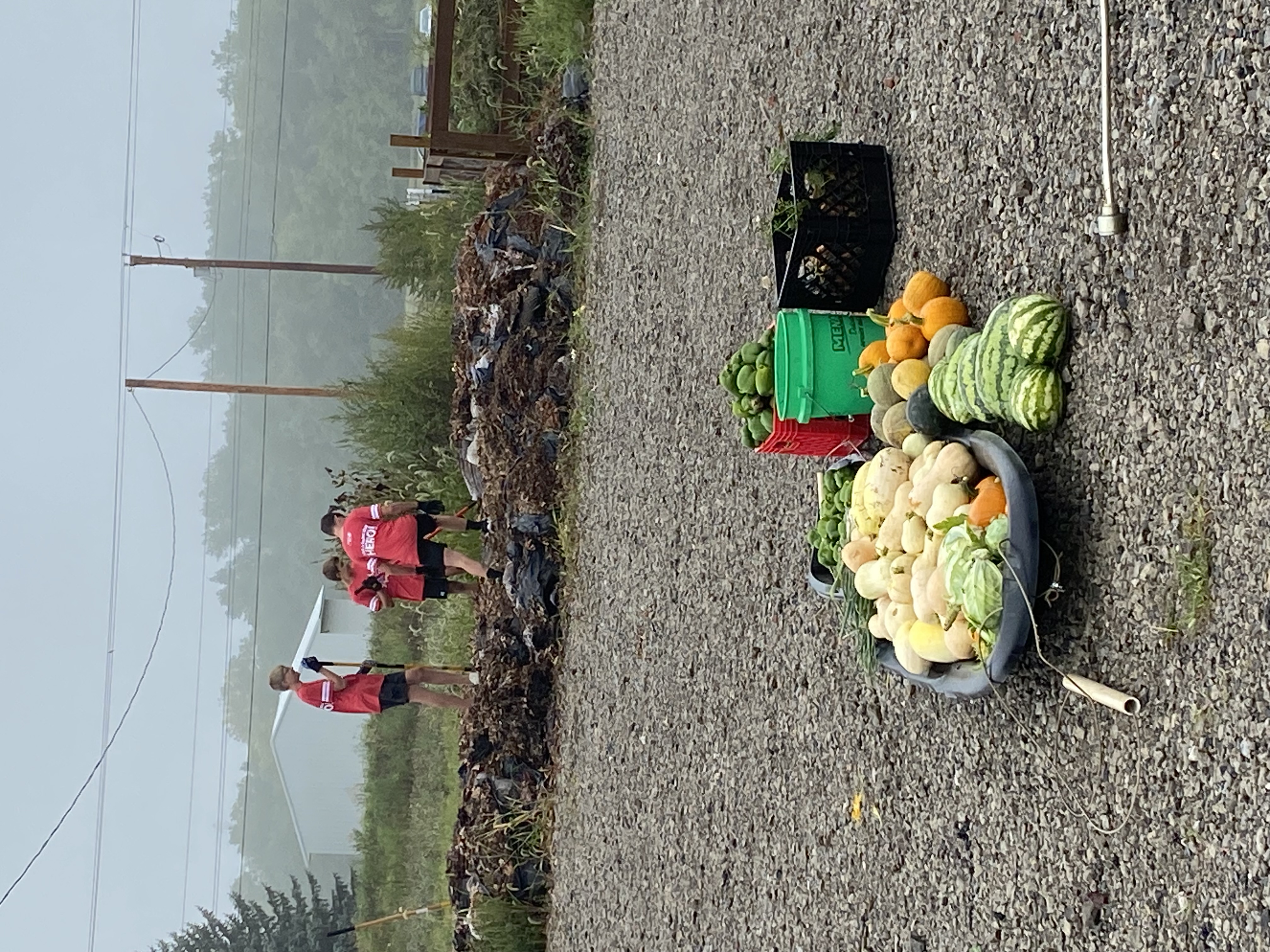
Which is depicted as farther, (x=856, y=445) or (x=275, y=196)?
(x=275, y=196)

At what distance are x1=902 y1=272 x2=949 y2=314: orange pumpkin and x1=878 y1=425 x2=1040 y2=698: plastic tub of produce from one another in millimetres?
528

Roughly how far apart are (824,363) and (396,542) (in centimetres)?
489

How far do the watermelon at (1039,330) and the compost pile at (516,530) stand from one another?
187 inches

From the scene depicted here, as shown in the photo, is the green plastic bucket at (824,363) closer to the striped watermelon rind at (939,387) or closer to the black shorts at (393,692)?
the striped watermelon rind at (939,387)

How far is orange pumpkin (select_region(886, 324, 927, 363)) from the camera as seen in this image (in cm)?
340

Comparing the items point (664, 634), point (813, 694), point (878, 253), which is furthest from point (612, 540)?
point (878, 253)

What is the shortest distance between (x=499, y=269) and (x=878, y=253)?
501 cm

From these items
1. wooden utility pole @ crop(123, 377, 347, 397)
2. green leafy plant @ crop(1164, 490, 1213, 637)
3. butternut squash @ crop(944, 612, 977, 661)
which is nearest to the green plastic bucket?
butternut squash @ crop(944, 612, 977, 661)

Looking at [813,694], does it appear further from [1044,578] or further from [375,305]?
[375,305]

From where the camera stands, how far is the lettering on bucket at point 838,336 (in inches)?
147

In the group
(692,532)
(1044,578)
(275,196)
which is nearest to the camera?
(1044,578)

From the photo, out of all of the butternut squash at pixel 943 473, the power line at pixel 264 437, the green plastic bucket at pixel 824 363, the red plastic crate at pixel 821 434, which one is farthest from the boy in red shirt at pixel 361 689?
the power line at pixel 264 437

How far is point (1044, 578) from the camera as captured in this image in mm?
2871

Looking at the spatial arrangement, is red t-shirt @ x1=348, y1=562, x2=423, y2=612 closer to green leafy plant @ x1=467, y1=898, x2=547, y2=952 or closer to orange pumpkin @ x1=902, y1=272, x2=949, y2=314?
green leafy plant @ x1=467, y1=898, x2=547, y2=952
